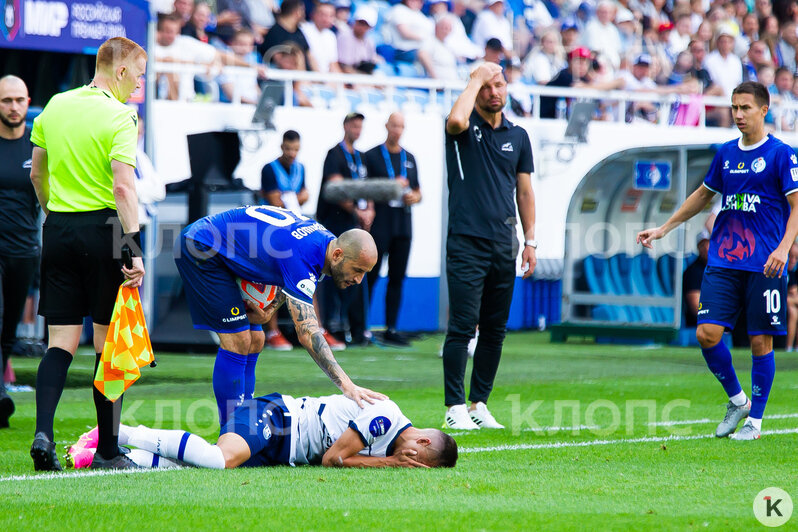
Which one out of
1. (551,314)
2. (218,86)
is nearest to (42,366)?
(218,86)

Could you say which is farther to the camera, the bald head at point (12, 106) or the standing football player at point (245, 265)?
the bald head at point (12, 106)

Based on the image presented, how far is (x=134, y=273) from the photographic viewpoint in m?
5.86

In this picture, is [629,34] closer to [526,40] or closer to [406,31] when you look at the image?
[526,40]

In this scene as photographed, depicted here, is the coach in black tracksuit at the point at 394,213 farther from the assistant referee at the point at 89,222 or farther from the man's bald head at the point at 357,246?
the assistant referee at the point at 89,222

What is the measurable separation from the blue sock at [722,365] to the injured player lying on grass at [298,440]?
2.32 metres

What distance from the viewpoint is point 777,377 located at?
11523mm

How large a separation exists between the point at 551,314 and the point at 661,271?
308 centimetres

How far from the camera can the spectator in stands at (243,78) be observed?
1612 centimetres

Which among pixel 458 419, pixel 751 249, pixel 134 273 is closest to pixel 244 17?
pixel 458 419

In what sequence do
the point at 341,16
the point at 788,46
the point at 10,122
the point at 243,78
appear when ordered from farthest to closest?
the point at 788,46, the point at 341,16, the point at 243,78, the point at 10,122

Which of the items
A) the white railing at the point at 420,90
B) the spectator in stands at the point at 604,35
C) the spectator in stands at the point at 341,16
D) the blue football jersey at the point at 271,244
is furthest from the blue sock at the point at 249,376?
the spectator in stands at the point at 604,35

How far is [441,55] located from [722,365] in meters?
12.8

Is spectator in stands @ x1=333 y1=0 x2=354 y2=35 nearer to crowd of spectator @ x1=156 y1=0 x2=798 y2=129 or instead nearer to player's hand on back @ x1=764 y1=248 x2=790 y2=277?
crowd of spectator @ x1=156 y1=0 x2=798 y2=129

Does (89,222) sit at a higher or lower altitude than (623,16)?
lower
